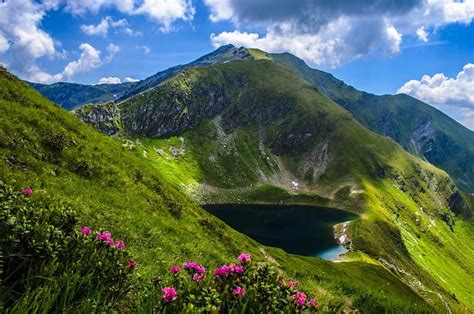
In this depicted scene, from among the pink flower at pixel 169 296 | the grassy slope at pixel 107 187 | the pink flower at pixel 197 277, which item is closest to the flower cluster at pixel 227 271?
the pink flower at pixel 197 277

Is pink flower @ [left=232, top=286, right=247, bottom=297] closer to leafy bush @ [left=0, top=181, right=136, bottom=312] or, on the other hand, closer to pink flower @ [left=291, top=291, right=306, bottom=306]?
pink flower @ [left=291, top=291, right=306, bottom=306]

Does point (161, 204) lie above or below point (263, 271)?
below

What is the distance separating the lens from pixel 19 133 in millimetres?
22719

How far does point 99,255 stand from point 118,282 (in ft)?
2.06

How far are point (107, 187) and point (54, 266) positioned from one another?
65.8 ft

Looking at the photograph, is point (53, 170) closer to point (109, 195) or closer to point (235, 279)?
point (109, 195)

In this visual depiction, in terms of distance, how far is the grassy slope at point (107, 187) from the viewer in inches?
628

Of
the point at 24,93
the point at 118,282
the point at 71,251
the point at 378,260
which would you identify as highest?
the point at 24,93

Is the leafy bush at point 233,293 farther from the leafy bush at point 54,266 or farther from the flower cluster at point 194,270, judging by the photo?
the leafy bush at point 54,266

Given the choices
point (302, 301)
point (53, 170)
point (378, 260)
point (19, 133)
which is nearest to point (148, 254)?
point (302, 301)

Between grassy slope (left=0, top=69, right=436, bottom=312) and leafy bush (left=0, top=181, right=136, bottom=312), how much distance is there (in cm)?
374

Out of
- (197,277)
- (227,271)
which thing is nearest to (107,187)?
(197,277)

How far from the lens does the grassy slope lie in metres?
16.0

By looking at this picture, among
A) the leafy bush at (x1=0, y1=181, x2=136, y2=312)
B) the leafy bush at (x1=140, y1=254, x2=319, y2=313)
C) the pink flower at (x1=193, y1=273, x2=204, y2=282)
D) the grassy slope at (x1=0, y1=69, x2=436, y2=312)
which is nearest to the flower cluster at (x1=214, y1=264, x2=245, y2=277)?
the leafy bush at (x1=140, y1=254, x2=319, y2=313)
